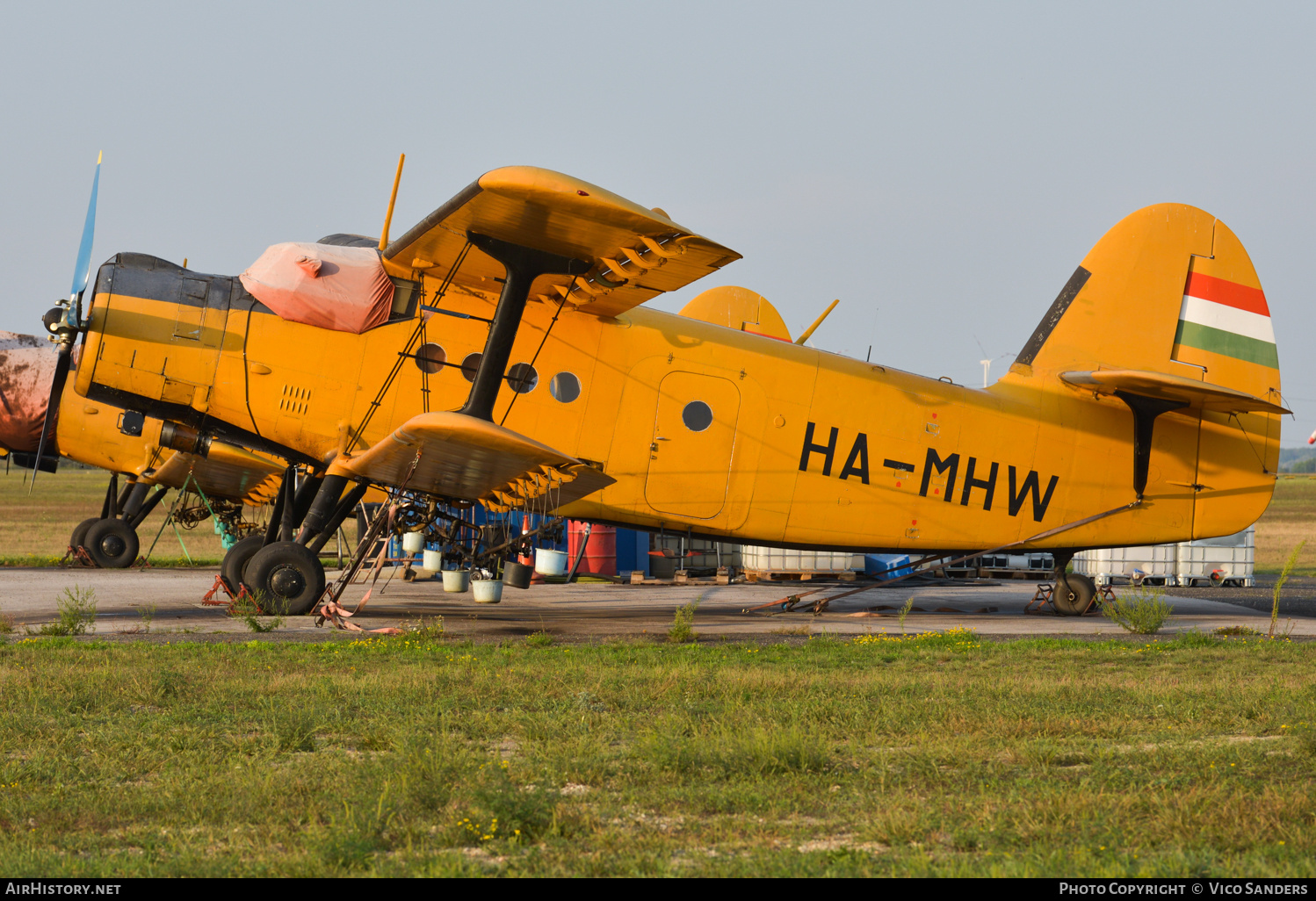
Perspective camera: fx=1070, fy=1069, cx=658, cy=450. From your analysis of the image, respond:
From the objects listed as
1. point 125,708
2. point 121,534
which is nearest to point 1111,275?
point 125,708

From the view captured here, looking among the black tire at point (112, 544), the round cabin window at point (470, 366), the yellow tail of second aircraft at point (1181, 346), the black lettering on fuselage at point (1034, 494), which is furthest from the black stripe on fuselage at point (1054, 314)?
the black tire at point (112, 544)

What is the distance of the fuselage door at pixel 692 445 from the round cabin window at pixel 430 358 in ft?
8.00

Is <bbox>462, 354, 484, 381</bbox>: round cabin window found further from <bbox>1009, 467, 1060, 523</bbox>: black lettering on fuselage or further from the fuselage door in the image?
<bbox>1009, 467, 1060, 523</bbox>: black lettering on fuselage

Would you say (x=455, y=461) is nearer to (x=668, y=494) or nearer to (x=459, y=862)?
(x=668, y=494)

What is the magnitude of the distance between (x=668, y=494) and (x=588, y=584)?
9.36 meters

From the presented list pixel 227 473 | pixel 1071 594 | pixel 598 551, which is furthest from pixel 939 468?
pixel 227 473

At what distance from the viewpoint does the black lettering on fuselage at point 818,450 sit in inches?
499

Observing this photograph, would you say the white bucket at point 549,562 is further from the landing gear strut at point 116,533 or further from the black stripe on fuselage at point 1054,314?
the landing gear strut at point 116,533

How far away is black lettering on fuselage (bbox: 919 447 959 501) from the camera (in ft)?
43.3

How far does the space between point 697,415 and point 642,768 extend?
741cm

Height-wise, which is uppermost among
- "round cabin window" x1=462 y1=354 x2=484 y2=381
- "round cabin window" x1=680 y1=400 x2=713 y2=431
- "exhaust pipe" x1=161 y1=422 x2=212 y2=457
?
"round cabin window" x1=462 y1=354 x2=484 y2=381

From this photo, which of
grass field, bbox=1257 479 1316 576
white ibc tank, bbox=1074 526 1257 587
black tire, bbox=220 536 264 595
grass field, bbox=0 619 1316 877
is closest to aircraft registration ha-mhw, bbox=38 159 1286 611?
black tire, bbox=220 536 264 595

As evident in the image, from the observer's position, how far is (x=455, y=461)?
34.1 feet

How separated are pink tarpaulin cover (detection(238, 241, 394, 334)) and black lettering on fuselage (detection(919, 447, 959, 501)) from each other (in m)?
6.66
